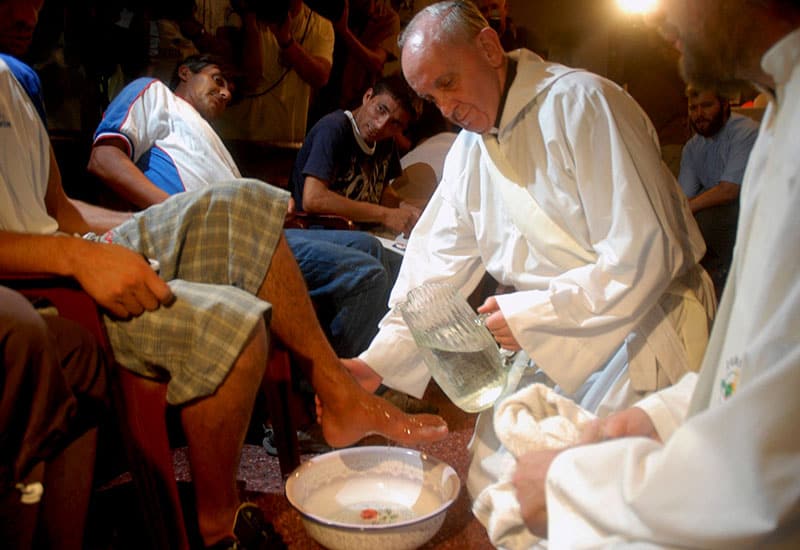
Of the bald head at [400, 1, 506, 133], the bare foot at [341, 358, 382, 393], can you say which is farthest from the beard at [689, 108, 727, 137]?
the bare foot at [341, 358, 382, 393]

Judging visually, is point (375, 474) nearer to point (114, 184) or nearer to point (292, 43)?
point (114, 184)

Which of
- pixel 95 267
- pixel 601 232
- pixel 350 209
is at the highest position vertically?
pixel 601 232


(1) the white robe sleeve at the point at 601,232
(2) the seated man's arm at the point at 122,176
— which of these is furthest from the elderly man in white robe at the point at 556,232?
(2) the seated man's arm at the point at 122,176

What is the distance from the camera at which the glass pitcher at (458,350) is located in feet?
5.44

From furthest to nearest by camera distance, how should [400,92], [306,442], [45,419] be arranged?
[400,92], [306,442], [45,419]

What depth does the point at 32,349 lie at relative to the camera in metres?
1.28

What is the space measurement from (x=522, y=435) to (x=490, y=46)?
3.46 ft

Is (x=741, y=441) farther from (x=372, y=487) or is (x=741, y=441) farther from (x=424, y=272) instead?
(x=424, y=272)

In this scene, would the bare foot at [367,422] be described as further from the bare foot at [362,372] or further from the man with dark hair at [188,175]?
the man with dark hair at [188,175]

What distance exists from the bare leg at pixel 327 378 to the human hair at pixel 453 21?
59 cm

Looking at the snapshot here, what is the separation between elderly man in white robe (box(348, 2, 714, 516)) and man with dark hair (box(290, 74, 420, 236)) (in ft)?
4.06

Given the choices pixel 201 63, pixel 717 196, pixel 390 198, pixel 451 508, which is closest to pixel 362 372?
pixel 451 508

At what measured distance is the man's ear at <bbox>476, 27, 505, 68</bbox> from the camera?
6.10 ft

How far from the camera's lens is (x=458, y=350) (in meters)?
1.65
